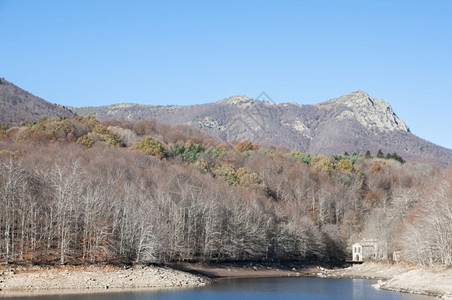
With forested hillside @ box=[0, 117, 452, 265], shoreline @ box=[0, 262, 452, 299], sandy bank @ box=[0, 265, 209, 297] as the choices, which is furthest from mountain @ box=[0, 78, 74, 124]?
sandy bank @ box=[0, 265, 209, 297]

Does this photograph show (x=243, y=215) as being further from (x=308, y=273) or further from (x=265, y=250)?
(x=308, y=273)

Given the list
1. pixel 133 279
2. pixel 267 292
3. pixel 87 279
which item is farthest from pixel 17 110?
pixel 267 292

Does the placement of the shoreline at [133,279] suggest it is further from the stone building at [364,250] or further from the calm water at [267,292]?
the stone building at [364,250]

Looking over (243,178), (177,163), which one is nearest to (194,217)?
(243,178)

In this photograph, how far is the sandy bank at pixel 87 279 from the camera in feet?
157

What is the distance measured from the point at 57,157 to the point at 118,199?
32.6 metres

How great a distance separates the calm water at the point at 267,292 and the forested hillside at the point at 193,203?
8637 mm

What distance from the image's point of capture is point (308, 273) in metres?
79.4

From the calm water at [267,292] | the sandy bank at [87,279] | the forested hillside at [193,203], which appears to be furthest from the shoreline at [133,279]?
the calm water at [267,292]

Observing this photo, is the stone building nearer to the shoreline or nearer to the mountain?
the shoreline

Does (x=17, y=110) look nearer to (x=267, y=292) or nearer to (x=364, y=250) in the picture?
(x=364, y=250)

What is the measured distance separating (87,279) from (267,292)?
17063mm

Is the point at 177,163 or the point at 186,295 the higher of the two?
the point at 177,163

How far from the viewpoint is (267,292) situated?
54.1 meters
